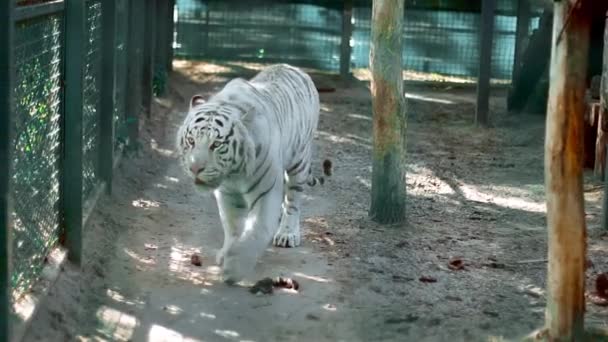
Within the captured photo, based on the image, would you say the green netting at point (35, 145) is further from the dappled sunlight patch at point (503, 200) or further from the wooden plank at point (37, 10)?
the dappled sunlight patch at point (503, 200)

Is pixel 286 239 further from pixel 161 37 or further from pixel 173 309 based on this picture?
pixel 161 37

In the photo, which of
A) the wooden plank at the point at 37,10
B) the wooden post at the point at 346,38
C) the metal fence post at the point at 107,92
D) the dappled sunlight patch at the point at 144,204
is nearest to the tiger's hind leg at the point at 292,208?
the dappled sunlight patch at the point at 144,204

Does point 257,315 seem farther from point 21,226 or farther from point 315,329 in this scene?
point 21,226

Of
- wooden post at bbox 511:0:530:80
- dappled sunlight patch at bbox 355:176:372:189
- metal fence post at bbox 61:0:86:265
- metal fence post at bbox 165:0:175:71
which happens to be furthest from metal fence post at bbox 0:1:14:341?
wooden post at bbox 511:0:530:80

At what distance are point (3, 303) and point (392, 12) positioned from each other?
13.0 feet

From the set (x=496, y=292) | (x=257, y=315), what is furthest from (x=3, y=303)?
(x=496, y=292)

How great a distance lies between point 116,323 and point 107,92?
2710 mm

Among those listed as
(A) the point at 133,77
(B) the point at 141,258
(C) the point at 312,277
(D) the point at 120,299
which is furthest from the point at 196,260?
(A) the point at 133,77

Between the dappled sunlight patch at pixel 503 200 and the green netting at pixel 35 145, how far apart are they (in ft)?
12.7

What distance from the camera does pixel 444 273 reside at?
6.36 meters

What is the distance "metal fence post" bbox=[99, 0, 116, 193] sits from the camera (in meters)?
7.45

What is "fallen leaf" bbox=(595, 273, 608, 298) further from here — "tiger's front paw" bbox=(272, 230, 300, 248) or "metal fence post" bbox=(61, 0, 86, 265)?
"metal fence post" bbox=(61, 0, 86, 265)

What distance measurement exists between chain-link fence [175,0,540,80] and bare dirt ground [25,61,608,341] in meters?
5.29

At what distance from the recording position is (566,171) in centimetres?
459
